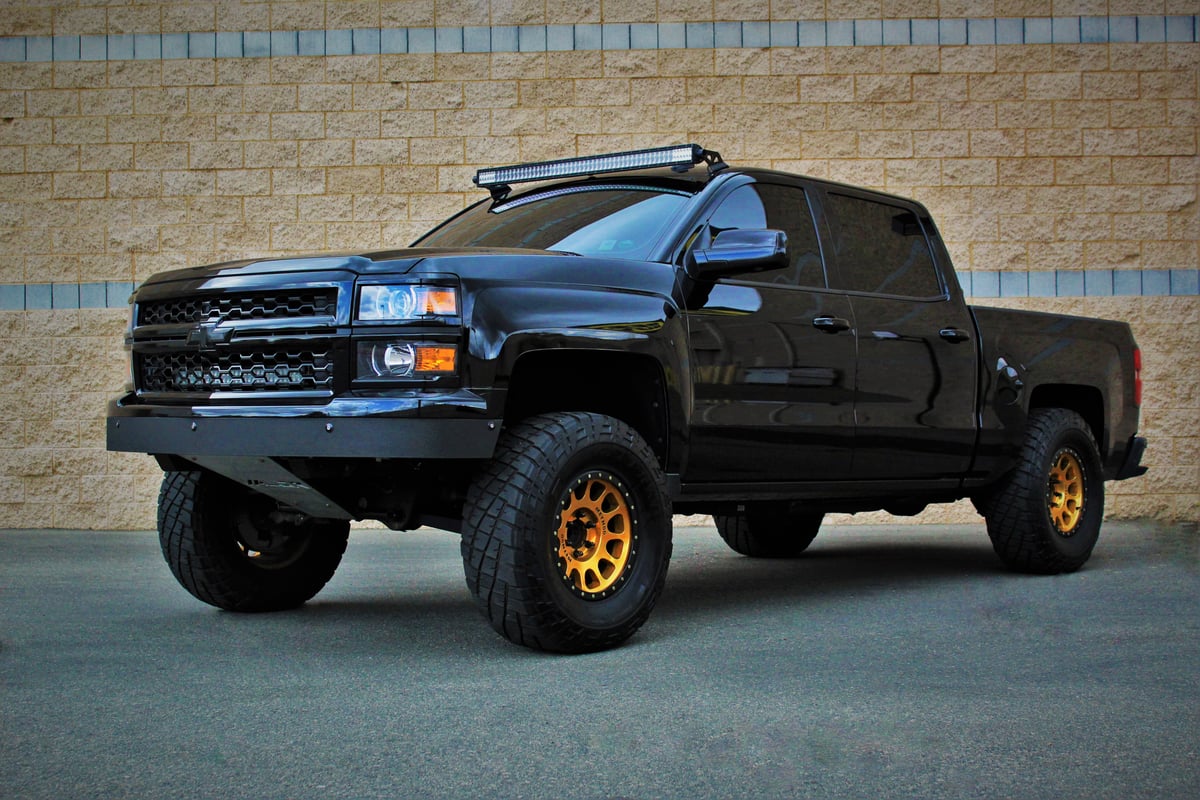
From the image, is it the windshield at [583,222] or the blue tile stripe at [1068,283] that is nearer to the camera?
the windshield at [583,222]

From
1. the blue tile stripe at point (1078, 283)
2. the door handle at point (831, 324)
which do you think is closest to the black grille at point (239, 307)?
the door handle at point (831, 324)

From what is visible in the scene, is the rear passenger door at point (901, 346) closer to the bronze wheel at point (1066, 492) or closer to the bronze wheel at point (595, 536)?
the bronze wheel at point (1066, 492)

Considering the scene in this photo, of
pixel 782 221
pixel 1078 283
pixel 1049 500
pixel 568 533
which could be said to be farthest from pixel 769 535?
pixel 1078 283

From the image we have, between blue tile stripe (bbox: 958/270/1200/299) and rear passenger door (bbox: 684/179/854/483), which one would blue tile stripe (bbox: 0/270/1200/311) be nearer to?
blue tile stripe (bbox: 958/270/1200/299)

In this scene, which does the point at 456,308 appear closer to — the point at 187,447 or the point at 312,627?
the point at 187,447

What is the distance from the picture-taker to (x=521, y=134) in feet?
36.0

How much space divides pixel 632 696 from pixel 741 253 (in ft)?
6.63

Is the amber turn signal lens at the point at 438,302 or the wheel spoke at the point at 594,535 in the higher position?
the amber turn signal lens at the point at 438,302

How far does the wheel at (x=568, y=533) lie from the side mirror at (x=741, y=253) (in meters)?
0.85

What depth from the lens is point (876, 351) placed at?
6512 millimetres

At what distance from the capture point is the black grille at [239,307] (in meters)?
4.86

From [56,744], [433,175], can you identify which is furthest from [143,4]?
[56,744]

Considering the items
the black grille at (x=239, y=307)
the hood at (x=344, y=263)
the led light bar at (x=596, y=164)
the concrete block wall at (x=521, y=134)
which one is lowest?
the black grille at (x=239, y=307)

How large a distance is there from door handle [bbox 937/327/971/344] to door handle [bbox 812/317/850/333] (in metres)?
0.87
